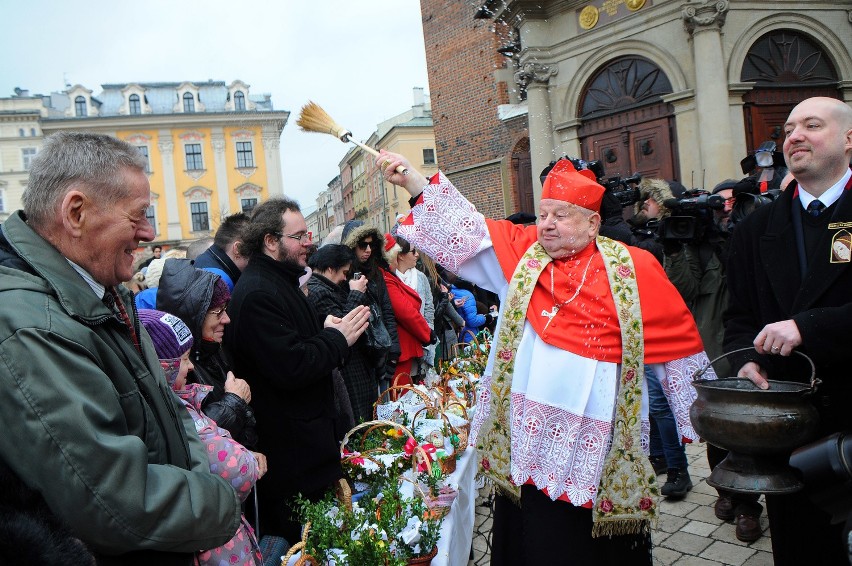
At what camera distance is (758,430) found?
2.27m

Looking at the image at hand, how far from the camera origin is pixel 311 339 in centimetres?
315

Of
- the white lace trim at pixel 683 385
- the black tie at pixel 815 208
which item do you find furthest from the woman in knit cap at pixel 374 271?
the black tie at pixel 815 208

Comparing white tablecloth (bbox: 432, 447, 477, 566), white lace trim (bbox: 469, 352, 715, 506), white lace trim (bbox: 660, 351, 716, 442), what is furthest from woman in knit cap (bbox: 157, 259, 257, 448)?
white lace trim (bbox: 660, 351, 716, 442)

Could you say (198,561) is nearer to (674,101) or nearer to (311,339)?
(311,339)

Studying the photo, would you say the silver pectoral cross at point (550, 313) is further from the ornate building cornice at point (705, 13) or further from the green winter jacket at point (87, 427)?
the ornate building cornice at point (705, 13)

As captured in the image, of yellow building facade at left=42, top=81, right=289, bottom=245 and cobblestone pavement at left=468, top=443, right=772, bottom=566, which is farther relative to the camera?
yellow building facade at left=42, top=81, right=289, bottom=245

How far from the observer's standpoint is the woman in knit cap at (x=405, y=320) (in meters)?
5.77

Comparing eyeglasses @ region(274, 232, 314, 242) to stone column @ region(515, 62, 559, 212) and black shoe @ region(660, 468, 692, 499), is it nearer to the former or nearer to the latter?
black shoe @ region(660, 468, 692, 499)

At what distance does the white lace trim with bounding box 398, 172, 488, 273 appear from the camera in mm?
2949

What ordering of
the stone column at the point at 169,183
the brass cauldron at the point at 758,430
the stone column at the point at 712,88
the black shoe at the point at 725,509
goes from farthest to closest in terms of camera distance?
the stone column at the point at 169,183 → the stone column at the point at 712,88 → the black shoe at the point at 725,509 → the brass cauldron at the point at 758,430

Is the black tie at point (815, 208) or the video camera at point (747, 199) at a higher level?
the video camera at point (747, 199)

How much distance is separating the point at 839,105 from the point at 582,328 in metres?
1.37

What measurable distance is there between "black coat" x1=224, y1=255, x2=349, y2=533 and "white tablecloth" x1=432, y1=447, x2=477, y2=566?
0.62m

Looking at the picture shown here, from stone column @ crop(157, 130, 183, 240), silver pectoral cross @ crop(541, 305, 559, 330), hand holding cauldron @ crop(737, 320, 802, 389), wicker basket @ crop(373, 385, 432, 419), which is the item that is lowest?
wicker basket @ crop(373, 385, 432, 419)
